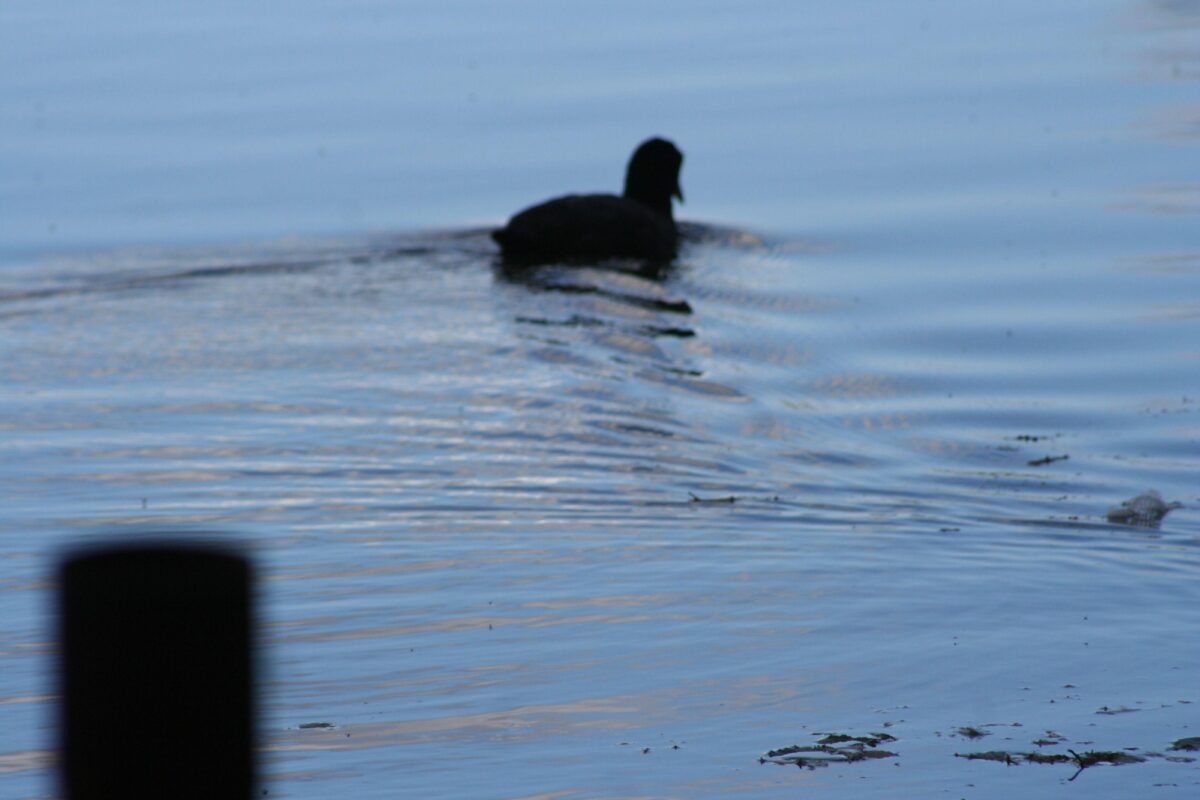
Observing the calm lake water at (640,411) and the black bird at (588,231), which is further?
the black bird at (588,231)

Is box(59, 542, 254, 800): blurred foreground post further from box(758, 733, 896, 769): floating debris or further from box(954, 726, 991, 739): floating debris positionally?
box(954, 726, 991, 739): floating debris

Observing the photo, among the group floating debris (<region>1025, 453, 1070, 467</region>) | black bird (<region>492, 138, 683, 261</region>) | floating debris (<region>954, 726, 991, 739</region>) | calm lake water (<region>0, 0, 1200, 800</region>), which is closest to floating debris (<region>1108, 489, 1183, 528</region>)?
calm lake water (<region>0, 0, 1200, 800</region>)

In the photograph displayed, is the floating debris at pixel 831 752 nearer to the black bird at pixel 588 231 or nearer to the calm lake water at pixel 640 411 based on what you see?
the calm lake water at pixel 640 411

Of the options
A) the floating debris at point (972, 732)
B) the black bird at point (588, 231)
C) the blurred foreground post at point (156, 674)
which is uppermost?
the blurred foreground post at point (156, 674)

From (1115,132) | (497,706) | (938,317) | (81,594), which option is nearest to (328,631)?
(497,706)

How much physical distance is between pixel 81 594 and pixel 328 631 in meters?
4.32

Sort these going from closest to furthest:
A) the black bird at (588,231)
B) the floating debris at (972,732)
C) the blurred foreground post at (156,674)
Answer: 1. the blurred foreground post at (156,674)
2. the floating debris at (972,732)
3. the black bird at (588,231)

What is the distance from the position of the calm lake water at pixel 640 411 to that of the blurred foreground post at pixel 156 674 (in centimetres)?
32

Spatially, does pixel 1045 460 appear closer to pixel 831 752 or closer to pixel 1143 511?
pixel 1143 511

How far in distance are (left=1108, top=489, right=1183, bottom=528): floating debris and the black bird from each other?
6.93 m

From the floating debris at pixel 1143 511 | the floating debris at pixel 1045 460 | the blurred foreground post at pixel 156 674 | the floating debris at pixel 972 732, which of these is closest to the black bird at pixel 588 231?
the floating debris at pixel 1045 460

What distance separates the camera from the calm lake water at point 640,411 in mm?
5551

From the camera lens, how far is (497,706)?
561cm

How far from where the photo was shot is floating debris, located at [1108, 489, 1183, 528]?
7871 mm
